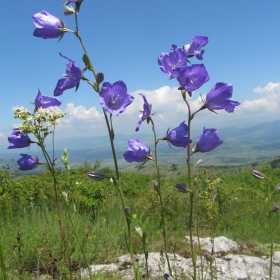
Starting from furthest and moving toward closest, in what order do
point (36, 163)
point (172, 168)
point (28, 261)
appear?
point (172, 168)
point (28, 261)
point (36, 163)

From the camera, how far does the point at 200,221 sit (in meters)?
7.07

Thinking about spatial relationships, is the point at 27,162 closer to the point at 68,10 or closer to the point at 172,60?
the point at 68,10

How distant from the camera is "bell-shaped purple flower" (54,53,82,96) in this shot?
1723 millimetres

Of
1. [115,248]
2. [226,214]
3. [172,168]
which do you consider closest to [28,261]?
[115,248]

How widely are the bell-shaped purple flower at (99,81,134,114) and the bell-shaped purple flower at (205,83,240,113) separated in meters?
0.48

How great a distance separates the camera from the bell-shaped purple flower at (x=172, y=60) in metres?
1.84

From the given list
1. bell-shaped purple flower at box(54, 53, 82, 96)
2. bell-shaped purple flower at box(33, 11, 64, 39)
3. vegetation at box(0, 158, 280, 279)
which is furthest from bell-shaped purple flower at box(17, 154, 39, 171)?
vegetation at box(0, 158, 280, 279)

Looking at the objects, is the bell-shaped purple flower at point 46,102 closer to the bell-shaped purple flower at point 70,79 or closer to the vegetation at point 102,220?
the bell-shaped purple flower at point 70,79

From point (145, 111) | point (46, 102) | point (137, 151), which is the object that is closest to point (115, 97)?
point (145, 111)

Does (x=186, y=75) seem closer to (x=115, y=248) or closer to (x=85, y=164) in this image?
(x=115, y=248)

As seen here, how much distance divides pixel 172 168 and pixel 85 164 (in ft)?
70.4

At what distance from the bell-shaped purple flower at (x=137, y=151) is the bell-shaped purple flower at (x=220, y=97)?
49 centimetres

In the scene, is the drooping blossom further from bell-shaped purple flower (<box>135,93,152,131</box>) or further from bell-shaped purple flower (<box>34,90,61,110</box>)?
bell-shaped purple flower (<box>34,90,61,110</box>)

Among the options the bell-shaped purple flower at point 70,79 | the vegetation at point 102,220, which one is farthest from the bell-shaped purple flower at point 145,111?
the vegetation at point 102,220
